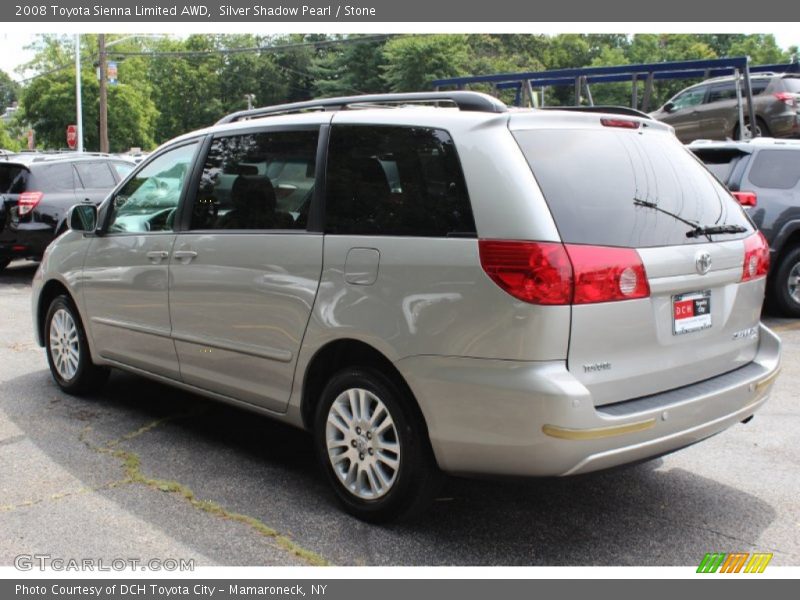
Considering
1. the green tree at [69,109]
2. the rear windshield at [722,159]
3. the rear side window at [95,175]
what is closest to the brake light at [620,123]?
the rear windshield at [722,159]

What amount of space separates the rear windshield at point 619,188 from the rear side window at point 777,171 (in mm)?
5606

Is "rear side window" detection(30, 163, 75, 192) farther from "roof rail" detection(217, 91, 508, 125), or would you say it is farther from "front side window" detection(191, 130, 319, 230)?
"front side window" detection(191, 130, 319, 230)

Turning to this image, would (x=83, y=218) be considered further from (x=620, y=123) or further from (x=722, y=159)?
(x=722, y=159)

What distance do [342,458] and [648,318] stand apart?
4.93 feet

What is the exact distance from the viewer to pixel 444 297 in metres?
3.41

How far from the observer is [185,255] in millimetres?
4762

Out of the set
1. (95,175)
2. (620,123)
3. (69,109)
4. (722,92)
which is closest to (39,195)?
(95,175)

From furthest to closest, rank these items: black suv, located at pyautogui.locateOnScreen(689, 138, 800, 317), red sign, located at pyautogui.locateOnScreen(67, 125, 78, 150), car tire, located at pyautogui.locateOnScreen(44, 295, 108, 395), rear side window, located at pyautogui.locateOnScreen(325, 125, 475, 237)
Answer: red sign, located at pyautogui.locateOnScreen(67, 125, 78, 150) → black suv, located at pyautogui.locateOnScreen(689, 138, 800, 317) → car tire, located at pyautogui.locateOnScreen(44, 295, 108, 395) → rear side window, located at pyautogui.locateOnScreen(325, 125, 475, 237)

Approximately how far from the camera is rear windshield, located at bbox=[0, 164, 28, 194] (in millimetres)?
12523

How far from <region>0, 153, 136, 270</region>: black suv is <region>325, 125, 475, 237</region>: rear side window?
9.51 m

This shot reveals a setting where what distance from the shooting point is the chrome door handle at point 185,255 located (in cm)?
472

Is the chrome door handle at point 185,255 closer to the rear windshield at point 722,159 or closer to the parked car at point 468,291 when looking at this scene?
the parked car at point 468,291

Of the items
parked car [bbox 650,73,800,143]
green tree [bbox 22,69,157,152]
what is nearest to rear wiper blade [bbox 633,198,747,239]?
parked car [bbox 650,73,800,143]

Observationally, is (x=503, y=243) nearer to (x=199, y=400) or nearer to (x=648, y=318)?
(x=648, y=318)
